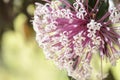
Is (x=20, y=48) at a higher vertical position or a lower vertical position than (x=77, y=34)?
higher

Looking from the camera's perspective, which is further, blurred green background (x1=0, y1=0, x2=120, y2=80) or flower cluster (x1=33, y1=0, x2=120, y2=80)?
blurred green background (x1=0, y1=0, x2=120, y2=80)

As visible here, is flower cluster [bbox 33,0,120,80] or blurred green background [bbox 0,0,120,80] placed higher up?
blurred green background [bbox 0,0,120,80]

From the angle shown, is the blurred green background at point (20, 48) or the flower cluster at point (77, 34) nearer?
the flower cluster at point (77, 34)

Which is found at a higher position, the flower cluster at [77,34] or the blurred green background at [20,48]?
Answer: the blurred green background at [20,48]

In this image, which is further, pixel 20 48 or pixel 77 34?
pixel 20 48
